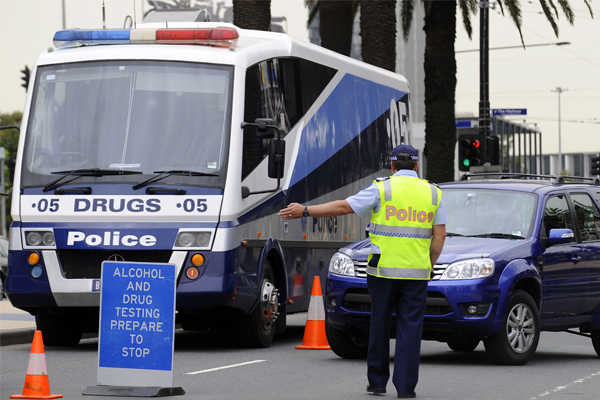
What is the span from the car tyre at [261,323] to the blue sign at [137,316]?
4237 mm

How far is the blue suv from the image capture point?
33.4ft

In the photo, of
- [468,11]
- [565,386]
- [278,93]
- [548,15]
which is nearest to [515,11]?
[548,15]

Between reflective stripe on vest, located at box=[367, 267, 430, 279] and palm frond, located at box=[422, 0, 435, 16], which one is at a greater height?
palm frond, located at box=[422, 0, 435, 16]

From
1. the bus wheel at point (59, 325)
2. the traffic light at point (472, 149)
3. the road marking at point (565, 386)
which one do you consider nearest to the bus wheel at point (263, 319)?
the bus wheel at point (59, 325)

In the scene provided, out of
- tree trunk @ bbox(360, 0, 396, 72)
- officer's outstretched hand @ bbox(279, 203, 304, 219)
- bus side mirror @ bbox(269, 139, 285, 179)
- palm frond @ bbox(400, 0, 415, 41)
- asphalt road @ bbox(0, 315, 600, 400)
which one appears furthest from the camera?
palm frond @ bbox(400, 0, 415, 41)

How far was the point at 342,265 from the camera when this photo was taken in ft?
35.4

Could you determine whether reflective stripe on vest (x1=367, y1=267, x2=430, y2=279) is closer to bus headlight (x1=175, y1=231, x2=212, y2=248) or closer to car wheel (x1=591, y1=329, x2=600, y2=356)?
bus headlight (x1=175, y1=231, x2=212, y2=248)

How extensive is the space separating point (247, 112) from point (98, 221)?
1.96 metres

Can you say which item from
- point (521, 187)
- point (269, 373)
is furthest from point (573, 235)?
point (269, 373)

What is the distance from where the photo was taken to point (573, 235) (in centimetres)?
1130

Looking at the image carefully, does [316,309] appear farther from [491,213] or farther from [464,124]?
[464,124]

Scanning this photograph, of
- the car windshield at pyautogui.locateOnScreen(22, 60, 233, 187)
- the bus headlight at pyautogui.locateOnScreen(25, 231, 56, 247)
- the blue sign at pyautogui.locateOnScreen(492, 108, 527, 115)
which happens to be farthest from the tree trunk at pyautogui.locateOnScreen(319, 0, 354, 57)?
the bus headlight at pyautogui.locateOnScreen(25, 231, 56, 247)

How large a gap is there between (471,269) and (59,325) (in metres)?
5.00

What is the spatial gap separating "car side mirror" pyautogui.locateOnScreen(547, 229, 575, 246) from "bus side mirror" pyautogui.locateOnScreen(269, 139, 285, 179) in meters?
2.88
